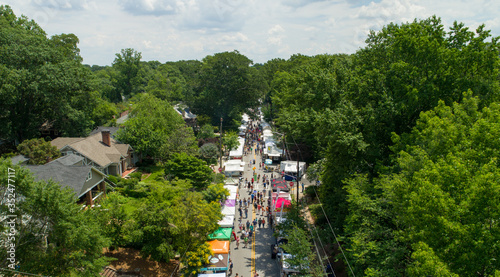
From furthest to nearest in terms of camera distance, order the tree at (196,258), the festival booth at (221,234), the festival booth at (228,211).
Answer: the festival booth at (228,211) < the festival booth at (221,234) < the tree at (196,258)

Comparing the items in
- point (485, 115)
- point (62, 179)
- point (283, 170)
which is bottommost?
point (283, 170)

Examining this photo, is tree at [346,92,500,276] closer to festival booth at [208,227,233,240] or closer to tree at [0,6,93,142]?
festival booth at [208,227,233,240]

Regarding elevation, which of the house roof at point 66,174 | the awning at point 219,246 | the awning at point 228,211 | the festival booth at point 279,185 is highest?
the house roof at point 66,174

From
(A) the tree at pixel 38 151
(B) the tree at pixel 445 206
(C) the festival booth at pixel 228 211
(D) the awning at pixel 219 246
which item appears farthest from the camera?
(A) the tree at pixel 38 151

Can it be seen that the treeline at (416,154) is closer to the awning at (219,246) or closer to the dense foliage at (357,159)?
the dense foliage at (357,159)

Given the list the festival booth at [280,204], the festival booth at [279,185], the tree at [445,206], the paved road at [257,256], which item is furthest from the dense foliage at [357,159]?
the festival booth at [279,185]

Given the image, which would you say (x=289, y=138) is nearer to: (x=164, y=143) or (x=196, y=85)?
(x=164, y=143)

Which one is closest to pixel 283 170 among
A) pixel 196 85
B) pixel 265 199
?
pixel 265 199

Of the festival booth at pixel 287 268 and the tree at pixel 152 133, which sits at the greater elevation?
the tree at pixel 152 133
